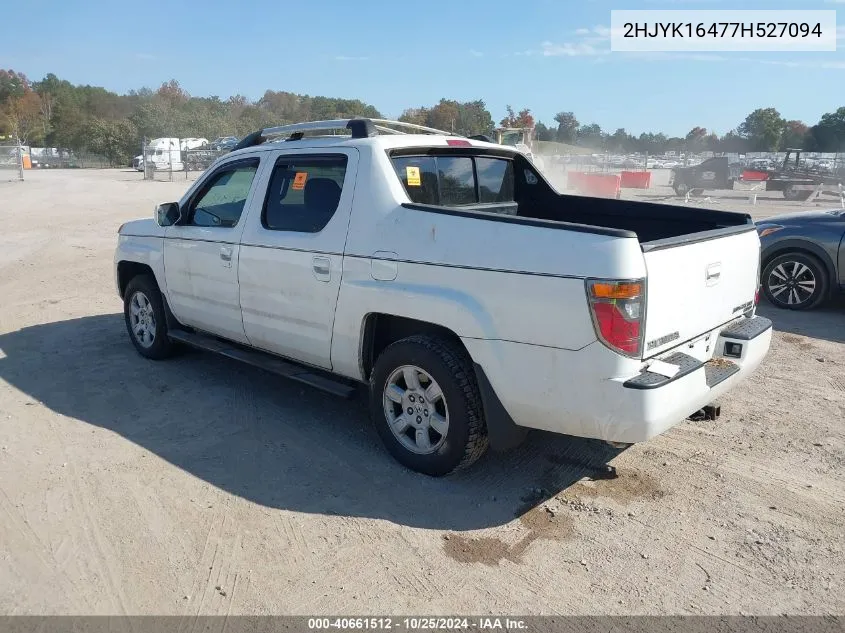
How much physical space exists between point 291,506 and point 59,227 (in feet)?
45.1

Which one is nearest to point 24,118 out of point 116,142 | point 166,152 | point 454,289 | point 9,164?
point 116,142

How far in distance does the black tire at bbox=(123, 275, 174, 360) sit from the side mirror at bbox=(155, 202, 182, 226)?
0.72 meters

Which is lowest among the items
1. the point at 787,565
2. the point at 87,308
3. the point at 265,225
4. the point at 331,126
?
the point at 787,565

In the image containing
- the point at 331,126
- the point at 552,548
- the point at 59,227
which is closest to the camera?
the point at 552,548

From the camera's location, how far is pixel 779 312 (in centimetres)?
819

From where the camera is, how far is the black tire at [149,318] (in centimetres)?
607

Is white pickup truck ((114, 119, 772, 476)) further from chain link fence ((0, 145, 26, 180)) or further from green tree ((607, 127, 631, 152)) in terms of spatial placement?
green tree ((607, 127, 631, 152))

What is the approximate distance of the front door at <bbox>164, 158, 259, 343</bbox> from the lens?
16.9 feet

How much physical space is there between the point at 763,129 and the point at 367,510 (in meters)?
85.3

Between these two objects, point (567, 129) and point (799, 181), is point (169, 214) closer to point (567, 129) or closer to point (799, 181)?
point (799, 181)

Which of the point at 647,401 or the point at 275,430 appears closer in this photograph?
the point at 647,401

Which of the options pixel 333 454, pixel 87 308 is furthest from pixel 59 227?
pixel 333 454

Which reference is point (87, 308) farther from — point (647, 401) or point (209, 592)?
point (647, 401)

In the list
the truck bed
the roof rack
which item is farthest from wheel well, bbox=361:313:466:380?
the truck bed
